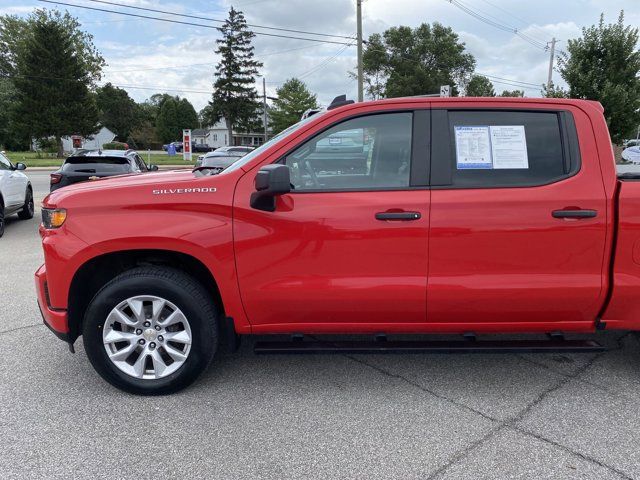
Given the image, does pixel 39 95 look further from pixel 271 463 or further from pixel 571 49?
pixel 271 463

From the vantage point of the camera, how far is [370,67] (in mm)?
61844

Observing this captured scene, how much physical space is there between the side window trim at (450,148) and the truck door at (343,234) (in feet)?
0.22

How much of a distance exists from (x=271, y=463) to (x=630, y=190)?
264 cm

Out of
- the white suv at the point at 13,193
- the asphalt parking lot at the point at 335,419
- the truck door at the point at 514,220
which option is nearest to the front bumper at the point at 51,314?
the asphalt parking lot at the point at 335,419

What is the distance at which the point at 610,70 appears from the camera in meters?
13.3

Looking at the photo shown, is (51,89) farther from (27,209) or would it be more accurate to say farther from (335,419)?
(335,419)

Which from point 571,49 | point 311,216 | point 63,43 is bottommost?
point 311,216

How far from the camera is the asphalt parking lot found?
259 cm

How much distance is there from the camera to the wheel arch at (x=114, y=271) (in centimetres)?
326

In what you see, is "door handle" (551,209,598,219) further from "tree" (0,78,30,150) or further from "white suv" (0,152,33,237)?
"tree" (0,78,30,150)

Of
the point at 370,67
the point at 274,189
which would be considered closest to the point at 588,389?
the point at 274,189

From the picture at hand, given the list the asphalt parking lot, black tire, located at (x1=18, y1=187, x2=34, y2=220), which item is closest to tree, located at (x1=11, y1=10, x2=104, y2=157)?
black tire, located at (x1=18, y1=187, x2=34, y2=220)

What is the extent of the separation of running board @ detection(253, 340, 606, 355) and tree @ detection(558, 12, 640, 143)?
12.0 m

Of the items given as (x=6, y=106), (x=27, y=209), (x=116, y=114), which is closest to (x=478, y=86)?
(x=6, y=106)
